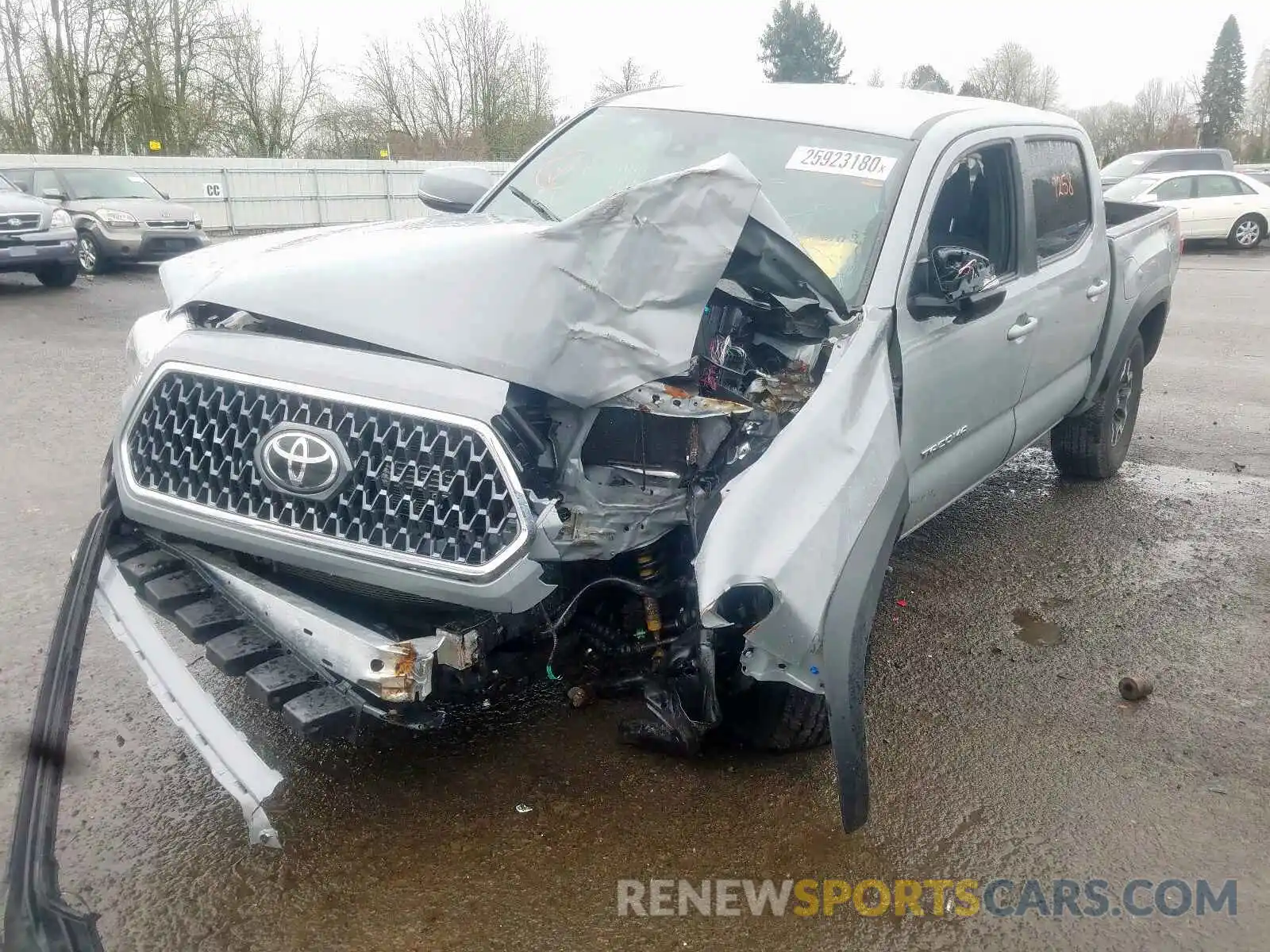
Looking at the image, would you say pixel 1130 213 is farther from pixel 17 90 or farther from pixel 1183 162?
pixel 17 90

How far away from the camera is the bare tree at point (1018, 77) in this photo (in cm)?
5653

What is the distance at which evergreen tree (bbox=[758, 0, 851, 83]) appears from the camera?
47.4m

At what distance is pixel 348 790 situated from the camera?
9.42ft

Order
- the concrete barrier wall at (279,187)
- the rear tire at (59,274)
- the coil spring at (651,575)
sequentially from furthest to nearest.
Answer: the concrete barrier wall at (279,187) → the rear tire at (59,274) → the coil spring at (651,575)

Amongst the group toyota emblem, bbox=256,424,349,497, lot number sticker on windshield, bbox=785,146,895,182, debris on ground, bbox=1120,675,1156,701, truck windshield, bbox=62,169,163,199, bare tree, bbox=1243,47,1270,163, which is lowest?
debris on ground, bbox=1120,675,1156,701

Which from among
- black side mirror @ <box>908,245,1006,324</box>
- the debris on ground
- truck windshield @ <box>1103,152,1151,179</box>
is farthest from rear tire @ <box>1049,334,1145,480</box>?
truck windshield @ <box>1103,152,1151,179</box>

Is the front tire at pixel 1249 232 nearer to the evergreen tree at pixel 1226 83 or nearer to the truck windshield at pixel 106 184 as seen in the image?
the truck windshield at pixel 106 184

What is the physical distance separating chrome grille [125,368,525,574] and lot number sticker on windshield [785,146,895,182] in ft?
6.25

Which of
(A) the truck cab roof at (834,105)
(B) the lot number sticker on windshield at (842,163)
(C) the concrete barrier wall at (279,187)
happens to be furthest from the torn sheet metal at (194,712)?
(C) the concrete barrier wall at (279,187)

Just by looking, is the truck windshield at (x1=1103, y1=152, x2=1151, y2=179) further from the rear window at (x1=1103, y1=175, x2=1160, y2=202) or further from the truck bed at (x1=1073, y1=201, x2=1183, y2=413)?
the truck bed at (x1=1073, y1=201, x2=1183, y2=413)

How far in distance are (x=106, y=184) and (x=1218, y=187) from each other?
60.9 feet

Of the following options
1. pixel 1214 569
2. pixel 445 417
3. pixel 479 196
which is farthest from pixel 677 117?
pixel 1214 569

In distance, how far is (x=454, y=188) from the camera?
14.7 feet

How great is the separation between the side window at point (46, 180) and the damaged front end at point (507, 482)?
44.1 feet
